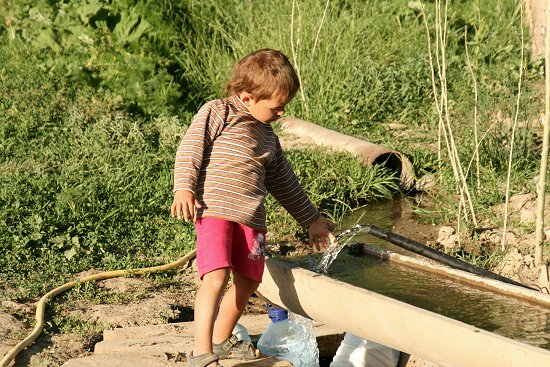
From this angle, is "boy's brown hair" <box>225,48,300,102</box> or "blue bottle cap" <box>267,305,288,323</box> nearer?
"boy's brown hair" <box>225,48,300,102</box>

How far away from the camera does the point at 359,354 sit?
441 centimetres

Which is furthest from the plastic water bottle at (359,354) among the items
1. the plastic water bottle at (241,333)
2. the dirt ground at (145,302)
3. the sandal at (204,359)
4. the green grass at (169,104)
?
the green grass at (169,104)

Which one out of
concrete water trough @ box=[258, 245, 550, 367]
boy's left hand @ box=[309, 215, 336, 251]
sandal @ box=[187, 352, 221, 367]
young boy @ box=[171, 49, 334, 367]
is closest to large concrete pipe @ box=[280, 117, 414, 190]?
concrete water trough @ box=[258, 245, 550, 367]

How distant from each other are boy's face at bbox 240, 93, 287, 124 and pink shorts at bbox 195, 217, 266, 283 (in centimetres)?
46

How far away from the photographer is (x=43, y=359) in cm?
446

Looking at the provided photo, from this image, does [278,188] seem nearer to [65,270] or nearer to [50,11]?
[65,270]

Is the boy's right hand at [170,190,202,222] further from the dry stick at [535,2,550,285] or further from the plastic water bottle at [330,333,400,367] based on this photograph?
the dry stick at [535,2,550,285]

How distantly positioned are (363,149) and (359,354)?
10.0 ft

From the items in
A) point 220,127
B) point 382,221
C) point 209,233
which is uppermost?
point 220,127

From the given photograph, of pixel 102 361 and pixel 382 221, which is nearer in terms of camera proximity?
pixel 102 361

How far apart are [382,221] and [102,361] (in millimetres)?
2990

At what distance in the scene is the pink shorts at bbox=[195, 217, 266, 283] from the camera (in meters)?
3.97

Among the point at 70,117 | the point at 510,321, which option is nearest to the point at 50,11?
the point at 70,117

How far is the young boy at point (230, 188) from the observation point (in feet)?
13.0
